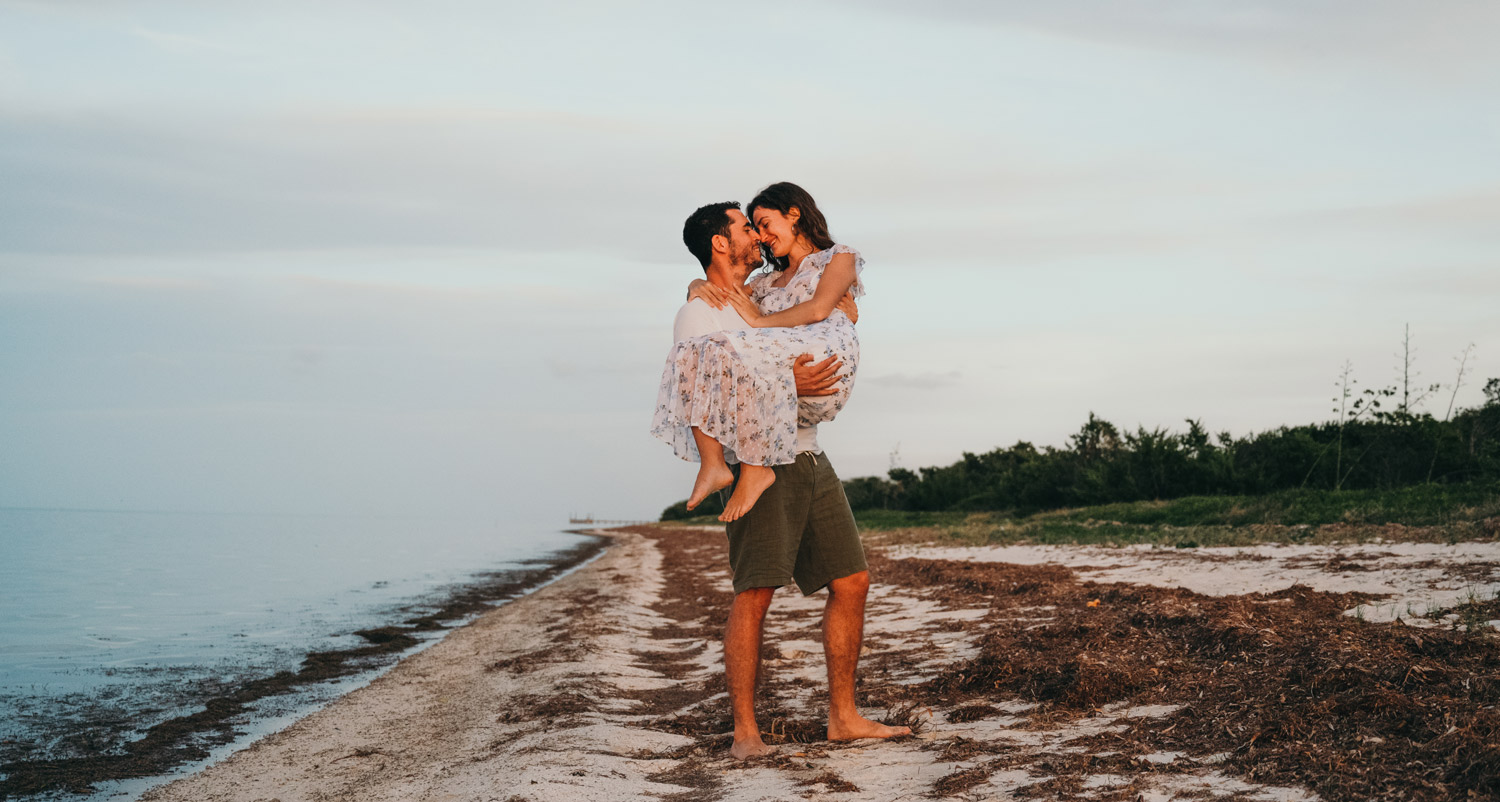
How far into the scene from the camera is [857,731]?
401 centimetres

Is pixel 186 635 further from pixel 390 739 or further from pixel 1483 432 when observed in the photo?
pixel 1483 432

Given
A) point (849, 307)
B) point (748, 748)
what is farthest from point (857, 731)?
point (849, 307)

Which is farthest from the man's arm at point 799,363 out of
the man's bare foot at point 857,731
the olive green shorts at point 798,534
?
the man's bare foot at point 857,731

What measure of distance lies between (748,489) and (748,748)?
1.03 meters

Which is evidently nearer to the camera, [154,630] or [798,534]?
[798,534]

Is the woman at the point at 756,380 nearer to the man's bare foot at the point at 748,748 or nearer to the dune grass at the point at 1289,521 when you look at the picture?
the man's bare foot at the point at 748,748

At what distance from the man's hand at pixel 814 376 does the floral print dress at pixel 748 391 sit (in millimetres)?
28

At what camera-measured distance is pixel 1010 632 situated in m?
6.16

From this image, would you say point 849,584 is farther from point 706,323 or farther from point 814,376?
point 706,323

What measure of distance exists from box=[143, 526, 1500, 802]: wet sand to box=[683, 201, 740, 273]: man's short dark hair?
2.03 m

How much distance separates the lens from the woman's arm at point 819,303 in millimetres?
3850

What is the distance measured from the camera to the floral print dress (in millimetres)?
3662

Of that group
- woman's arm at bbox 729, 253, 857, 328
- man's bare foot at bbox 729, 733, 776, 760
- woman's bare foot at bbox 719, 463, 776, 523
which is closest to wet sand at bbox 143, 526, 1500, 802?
man's bare foot at bbox 729, 733, 776, 760

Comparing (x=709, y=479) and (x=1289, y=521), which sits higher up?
(x=709, y=479)
